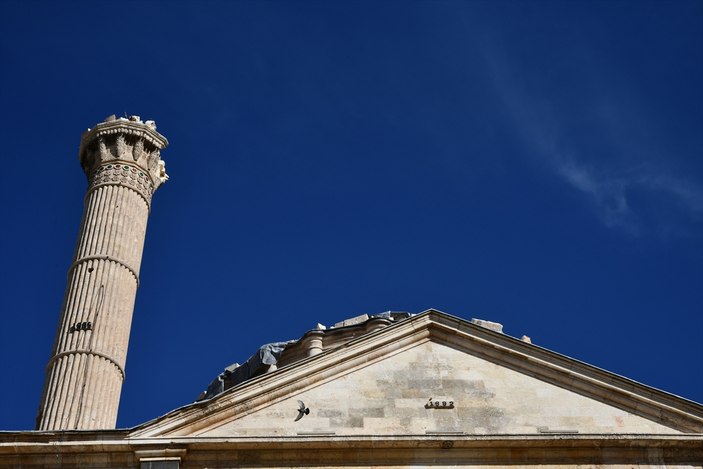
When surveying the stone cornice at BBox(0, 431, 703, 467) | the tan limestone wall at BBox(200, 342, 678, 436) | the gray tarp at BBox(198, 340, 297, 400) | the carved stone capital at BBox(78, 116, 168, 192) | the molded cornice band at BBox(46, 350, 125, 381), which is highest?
the carved stone capital at BBox(78, 116, 168, 192)

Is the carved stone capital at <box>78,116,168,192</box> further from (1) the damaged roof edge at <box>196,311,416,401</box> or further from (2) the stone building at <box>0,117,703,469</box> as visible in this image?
(2) the stone building at <box>0,117,703,469</box>

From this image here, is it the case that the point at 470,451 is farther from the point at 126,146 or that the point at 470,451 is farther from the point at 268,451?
the point at 126,146

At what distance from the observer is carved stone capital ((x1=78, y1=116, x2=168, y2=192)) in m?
25.6

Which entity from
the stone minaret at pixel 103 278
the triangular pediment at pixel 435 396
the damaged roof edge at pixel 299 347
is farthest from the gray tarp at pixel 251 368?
the triangular pediment at pixel 435 396

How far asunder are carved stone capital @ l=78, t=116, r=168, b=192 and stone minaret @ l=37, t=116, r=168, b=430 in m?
0.02

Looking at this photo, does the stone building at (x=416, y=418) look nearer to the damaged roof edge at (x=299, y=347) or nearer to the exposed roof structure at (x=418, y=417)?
the exposed roof structure at (x=418, y=417)

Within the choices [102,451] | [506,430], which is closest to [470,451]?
[506,430]

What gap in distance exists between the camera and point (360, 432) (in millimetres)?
16266

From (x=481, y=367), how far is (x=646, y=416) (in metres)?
2.29

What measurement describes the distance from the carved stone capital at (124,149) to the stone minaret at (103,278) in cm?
2

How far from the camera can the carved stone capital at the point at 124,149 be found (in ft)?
84.0

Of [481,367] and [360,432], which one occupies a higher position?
[481,367]

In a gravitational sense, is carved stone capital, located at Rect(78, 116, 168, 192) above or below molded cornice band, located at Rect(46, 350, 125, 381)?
above

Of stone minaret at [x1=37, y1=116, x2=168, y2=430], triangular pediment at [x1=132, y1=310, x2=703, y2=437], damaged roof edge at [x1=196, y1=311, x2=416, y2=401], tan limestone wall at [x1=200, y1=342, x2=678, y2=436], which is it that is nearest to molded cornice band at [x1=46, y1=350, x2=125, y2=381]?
stone minaret at [x1=37, y1=116, x2=168, y2=430]
